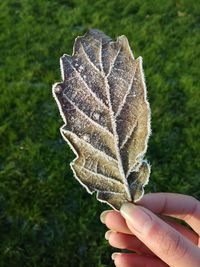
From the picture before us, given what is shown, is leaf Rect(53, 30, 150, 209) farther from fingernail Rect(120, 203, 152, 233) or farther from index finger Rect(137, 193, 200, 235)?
index finger Rect(137, 193, 200, 235)

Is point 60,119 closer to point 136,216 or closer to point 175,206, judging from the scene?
point 175,206

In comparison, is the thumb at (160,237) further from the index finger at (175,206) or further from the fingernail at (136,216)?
the index finger at (175,206)

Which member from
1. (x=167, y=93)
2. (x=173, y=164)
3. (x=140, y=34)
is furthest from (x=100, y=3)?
(x=173, y=164)

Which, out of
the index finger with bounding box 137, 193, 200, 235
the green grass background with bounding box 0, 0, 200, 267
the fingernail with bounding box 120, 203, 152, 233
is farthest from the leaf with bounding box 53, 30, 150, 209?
the green grass background with bounding box 0, 0, 200, 267

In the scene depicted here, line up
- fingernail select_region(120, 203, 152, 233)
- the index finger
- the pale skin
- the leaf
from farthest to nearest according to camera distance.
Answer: the index finger → the pale skin → fingernail select_region(120, 203, 152, 233) → the leaf

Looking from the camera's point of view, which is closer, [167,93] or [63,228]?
[63,228]

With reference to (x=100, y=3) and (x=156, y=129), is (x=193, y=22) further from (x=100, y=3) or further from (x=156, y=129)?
(x=156, y=129)

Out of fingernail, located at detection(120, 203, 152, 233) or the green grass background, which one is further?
the green grass background
